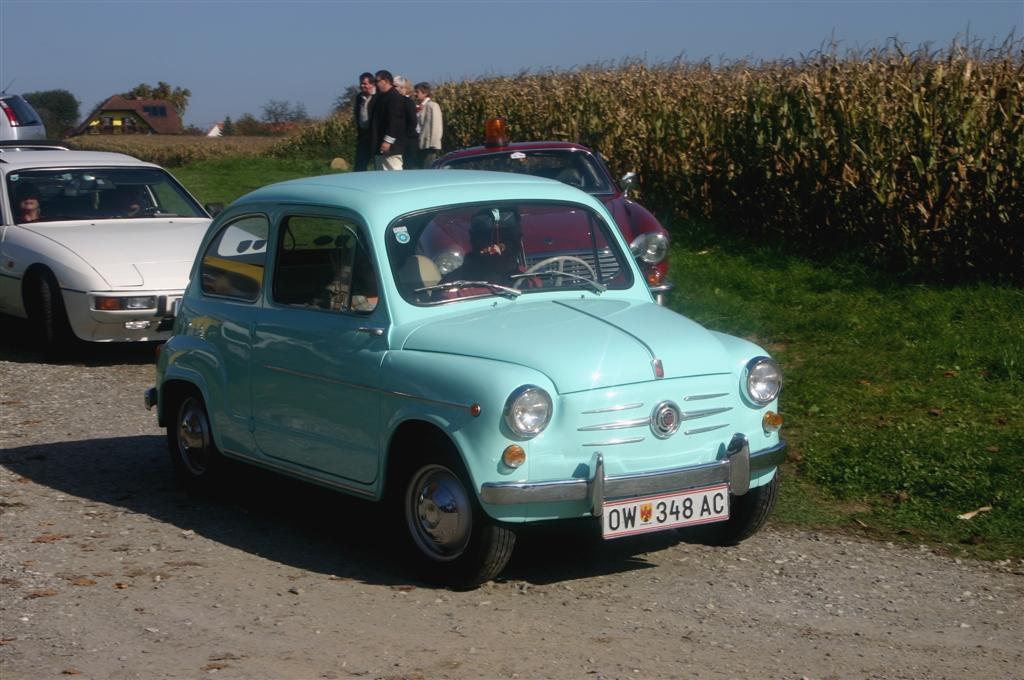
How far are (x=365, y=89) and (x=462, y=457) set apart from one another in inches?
567

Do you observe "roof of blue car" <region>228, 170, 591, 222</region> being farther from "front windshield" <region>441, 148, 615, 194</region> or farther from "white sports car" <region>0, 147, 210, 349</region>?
"front windshield" <region>441, 148, 615, 194</region>

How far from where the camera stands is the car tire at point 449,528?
18.6 feet

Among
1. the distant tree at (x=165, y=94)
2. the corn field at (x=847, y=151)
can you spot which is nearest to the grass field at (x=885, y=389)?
the corn field at (x=847, y=151)

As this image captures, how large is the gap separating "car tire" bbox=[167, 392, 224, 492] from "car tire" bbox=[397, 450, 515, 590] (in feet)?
5.95

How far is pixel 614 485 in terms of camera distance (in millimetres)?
5574

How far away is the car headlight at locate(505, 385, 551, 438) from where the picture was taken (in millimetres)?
5473

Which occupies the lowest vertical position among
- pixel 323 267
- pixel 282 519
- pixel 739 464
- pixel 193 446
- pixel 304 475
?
pixel 282 519

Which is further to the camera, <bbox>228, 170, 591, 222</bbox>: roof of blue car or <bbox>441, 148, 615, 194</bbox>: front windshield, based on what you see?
<bbox>441, 148, 615, 194</bbox>: front windshield

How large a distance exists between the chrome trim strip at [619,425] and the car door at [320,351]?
1.01 metres

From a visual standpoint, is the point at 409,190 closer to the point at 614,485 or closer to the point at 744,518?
the point at 614,485

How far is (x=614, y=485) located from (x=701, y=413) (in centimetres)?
58

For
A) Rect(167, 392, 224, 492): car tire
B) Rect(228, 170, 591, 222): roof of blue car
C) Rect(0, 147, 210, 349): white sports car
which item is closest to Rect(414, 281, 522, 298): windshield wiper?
Rect(228, 170, 591, 222): roof of blue car

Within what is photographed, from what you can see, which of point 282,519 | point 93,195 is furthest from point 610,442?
point 93,195

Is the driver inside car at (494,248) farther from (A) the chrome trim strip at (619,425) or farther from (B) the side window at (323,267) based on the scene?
(A) the chrome trim strip at (619,425)
